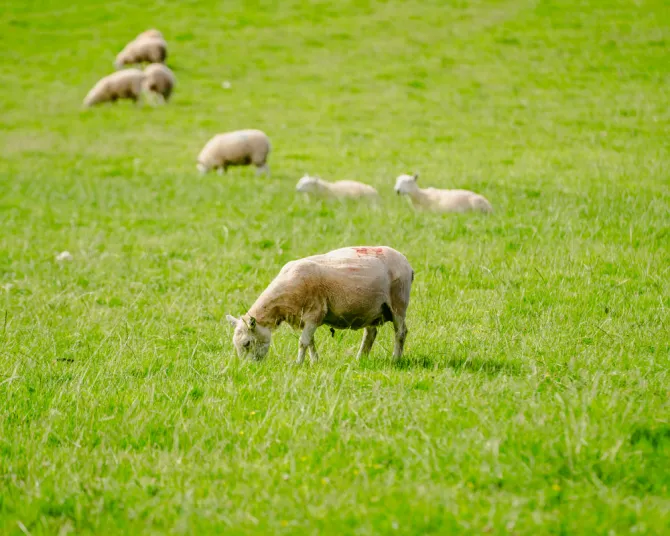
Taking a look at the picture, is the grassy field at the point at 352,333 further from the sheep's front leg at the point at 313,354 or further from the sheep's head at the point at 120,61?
the sheep's head at the point at 120,61

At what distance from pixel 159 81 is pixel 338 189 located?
1180 cm

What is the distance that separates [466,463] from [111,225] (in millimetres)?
8931

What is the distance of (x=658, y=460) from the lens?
12.4ft

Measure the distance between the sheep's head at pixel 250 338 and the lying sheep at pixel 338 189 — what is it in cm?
694

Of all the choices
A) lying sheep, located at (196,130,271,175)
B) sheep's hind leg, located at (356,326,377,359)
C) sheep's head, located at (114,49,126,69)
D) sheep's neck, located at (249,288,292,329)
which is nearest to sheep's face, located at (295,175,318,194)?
lying sheep, located at (196,130,271,175)

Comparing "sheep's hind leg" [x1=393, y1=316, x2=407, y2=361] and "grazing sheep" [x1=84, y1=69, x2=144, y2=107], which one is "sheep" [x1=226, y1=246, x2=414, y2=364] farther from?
"grazing sheep" [x1=84, y1=69, x2=144, y2=107]

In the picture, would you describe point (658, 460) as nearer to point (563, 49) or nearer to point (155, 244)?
point (155, 244)

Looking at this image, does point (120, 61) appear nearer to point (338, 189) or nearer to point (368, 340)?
point (338, 189)

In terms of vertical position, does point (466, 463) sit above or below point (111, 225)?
above

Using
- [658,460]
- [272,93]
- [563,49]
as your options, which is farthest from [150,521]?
[563,49]

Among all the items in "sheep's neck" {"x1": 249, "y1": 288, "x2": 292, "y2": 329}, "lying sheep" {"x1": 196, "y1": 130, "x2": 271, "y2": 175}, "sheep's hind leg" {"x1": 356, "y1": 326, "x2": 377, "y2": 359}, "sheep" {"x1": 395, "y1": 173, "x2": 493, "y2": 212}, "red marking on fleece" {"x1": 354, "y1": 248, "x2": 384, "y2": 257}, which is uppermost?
"red marking on fleece" {"x1": 354, "y1": 248, "x2": 384, "y2": 257}

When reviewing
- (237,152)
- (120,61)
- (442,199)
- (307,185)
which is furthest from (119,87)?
(442,199)

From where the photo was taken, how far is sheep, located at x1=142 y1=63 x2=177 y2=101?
891 inches

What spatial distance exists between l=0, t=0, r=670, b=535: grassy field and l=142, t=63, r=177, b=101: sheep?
38.2 inches
